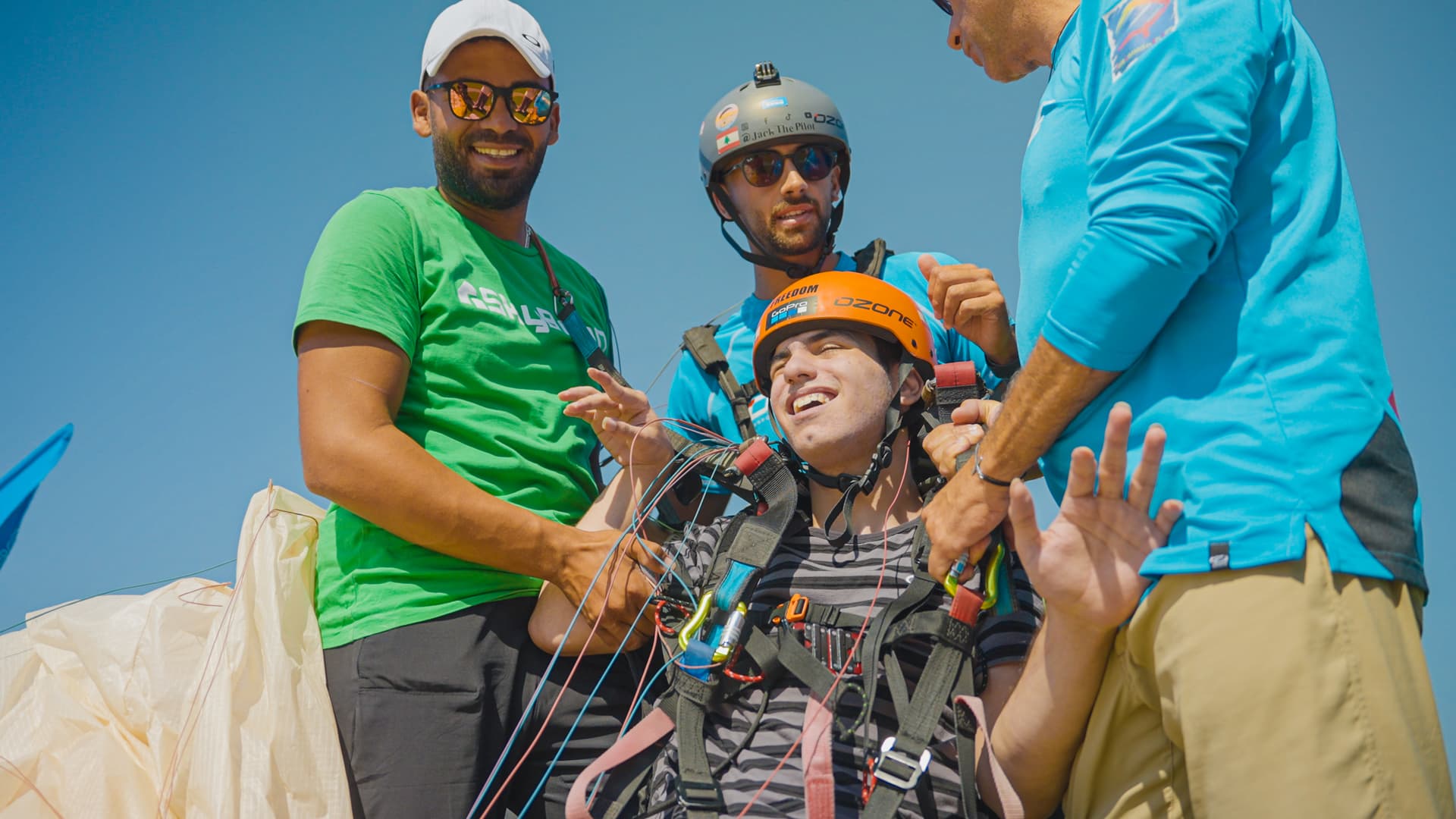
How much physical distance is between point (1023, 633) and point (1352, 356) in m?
1.36

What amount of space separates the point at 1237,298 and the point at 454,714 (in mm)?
2699

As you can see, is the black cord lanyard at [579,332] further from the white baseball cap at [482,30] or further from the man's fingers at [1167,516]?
the man's fingers at [1167,516]

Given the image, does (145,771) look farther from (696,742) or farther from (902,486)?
(902,486)

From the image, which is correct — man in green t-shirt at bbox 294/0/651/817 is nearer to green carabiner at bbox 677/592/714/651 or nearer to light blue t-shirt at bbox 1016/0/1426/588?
green carabiner at bbox 677/592/714/651

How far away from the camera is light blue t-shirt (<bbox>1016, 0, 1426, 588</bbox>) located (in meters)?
2.20

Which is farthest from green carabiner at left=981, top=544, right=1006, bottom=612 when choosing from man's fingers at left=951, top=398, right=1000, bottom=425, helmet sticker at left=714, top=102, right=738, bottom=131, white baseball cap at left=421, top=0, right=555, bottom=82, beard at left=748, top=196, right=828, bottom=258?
helmet sticker at left=714, top=102, right=738, bottom=131

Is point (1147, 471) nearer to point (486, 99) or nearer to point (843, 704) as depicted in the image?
point (843, 704)

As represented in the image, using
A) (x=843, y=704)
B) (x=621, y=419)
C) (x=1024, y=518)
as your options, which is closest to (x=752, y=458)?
(x=621, y=419)

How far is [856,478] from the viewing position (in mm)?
3783

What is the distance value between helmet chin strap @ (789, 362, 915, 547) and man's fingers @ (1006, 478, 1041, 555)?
3.90 ft

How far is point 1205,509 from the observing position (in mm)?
2270

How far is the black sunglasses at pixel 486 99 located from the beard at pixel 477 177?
91 mm

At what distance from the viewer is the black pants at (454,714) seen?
3.49m

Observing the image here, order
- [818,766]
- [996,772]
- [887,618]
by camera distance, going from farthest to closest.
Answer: [887,618] < [818,766] < [996,772]
